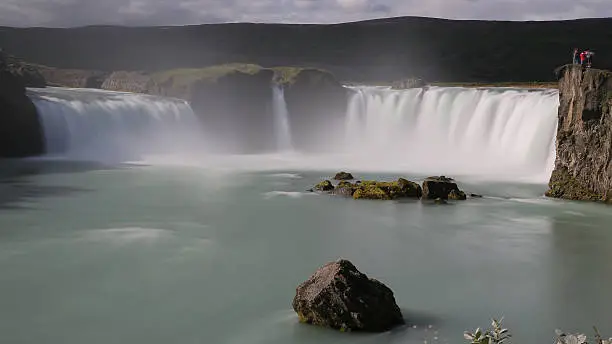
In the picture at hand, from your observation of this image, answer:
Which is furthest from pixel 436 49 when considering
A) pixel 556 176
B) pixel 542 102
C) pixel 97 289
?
pixel 97 289

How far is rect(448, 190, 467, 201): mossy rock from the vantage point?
864 inches

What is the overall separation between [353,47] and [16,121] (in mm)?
64335

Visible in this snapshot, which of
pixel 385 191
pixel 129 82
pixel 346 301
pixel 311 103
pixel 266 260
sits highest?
pixel 129 82

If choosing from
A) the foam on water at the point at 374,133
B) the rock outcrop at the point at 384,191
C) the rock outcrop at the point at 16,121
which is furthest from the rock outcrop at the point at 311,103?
the rock outcrop at the point at 384,191

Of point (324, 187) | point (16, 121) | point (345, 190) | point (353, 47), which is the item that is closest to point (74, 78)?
point (16, 121)

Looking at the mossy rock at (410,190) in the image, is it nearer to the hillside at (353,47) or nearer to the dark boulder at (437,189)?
the dark boulder at (437,189)

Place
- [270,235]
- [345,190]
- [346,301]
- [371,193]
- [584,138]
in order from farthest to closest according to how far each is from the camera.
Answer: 1. [345,190]
2. [371,193]
3. [584,138]
4. [270,235]
5. [346,301]

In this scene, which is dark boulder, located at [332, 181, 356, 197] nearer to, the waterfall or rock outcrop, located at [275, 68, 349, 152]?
the waterfall

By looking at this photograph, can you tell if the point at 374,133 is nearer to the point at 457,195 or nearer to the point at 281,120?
the point at 281,120

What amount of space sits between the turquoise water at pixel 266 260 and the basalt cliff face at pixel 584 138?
2.72 feet

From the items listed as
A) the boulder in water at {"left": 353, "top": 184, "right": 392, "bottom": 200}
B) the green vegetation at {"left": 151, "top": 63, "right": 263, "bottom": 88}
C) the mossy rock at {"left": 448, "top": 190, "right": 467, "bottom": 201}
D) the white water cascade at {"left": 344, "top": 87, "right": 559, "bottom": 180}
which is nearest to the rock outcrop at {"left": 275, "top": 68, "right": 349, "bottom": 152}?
the white water cascade at {"left": 344, "top": 87, "right": 559, "bottom": 180}

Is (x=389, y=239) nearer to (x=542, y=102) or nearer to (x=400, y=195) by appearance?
(x=400, y=195)

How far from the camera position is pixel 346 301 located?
388 inches

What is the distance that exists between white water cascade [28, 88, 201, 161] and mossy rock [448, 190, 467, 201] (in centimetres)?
1830
